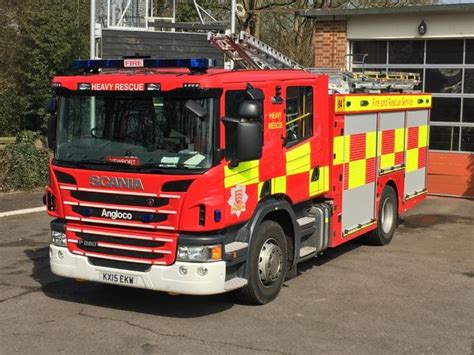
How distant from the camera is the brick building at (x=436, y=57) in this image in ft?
45.1

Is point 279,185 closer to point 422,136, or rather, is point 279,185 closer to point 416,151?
point 416,151

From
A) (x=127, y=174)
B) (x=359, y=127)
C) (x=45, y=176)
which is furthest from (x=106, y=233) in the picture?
(x=45, y=176)

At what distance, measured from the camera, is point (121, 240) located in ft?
20.0

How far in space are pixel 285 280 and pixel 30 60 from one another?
1247 centimetres

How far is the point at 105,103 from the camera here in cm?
629

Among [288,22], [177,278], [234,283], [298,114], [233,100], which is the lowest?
[234,283]

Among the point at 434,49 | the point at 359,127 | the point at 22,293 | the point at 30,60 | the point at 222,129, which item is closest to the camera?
the point at 222,129

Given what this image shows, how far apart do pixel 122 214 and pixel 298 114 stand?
221cm

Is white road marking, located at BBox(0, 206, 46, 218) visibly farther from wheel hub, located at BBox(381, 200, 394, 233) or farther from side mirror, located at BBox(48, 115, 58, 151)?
wheel hub, located at BBox(381, 200, 394, 233)

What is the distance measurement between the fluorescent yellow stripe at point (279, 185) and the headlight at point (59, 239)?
6.82 ft

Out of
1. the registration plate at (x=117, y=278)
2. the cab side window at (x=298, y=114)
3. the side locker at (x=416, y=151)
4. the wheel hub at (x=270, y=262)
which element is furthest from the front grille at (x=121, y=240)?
the side locker at (x=416, y=151)

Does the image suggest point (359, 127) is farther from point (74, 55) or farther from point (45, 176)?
point (74, 55)

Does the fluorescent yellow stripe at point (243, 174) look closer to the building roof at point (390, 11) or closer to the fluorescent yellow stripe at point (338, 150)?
the fluorescent yellow stripe at point (338, 150)

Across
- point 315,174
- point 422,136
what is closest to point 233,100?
point 315,174
